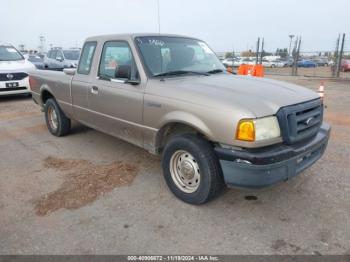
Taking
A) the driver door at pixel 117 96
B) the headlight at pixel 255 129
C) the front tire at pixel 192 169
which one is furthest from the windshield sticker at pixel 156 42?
the headlight at pixel 255 129

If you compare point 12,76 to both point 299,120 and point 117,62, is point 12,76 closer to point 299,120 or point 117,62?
point 117,62

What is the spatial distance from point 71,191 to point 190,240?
171 cm

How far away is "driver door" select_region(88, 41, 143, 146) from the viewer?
13.3 ft

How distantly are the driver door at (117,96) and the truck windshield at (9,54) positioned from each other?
24.5 ft

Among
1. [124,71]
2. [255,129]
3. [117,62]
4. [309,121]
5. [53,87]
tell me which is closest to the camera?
[255,129]

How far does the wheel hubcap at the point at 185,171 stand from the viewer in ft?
11.4

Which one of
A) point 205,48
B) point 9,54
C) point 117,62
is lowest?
point 9,54

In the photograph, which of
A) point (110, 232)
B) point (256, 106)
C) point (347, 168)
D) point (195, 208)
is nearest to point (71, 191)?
point (110, 232)

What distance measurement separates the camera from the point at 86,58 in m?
5.03

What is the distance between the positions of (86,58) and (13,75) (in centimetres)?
620

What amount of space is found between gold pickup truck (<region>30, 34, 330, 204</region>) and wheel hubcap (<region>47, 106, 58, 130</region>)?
4.14ft

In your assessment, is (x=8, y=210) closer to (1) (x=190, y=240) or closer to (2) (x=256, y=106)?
(1) (x=190, y=240)

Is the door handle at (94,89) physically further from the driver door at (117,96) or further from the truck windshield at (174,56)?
the truck windshield at (174,56)

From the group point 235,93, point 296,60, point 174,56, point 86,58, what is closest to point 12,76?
point 86,58
